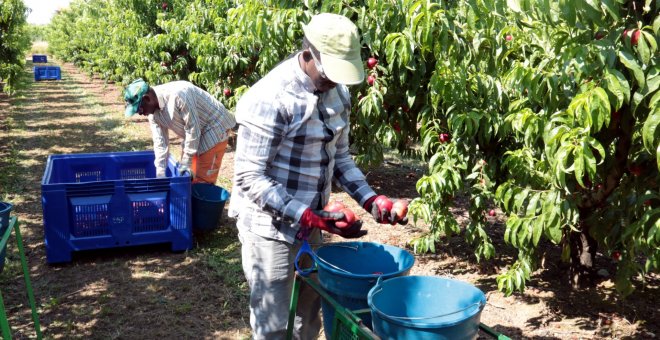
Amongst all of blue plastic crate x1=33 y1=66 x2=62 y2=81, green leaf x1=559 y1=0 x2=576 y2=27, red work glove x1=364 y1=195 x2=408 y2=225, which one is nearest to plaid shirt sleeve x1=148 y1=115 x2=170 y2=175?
red work glove x1=364 y1=195 x2=408 y2=225

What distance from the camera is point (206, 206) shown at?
5.09 m

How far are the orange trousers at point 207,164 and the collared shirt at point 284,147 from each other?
302 centimetres

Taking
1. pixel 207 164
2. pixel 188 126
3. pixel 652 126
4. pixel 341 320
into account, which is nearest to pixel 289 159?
pixel 341 320

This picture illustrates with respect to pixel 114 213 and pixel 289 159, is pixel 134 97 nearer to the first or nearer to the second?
pixel 114 213

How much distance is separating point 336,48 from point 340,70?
8 centimetres

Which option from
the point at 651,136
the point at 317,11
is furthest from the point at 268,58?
the point at 651,136

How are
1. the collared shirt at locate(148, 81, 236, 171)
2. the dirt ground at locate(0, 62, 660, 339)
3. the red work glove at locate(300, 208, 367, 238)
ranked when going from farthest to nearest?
the collared shirt at locate(148, 81, 236, 171) < the dirt ground at locate(0, 62, 660, 339) < the red work glove at locate(300, 208, 367, 238)

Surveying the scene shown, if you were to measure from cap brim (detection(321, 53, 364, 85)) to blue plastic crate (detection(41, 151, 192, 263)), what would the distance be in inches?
116

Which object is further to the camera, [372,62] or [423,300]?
[372,62]

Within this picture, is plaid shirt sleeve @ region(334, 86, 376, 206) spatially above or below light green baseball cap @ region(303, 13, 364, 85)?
below

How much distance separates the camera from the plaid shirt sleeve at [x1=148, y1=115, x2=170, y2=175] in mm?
5094

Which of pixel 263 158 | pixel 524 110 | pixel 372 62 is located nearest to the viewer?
pixel 263 158

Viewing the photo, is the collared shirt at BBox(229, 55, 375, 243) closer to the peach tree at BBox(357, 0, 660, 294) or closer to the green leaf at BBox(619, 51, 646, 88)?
the peach tree at BBox(357, 0, 660, 294)

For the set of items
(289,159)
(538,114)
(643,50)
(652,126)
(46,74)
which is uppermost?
(643,50)
